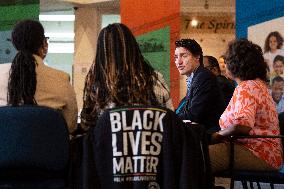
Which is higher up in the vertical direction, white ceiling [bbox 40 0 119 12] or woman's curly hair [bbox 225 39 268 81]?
white ceiling [bbox 40 0 119 12]

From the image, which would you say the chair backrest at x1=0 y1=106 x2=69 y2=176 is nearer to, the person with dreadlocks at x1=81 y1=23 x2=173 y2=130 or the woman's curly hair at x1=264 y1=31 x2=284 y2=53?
the person with dreadlocks at x1=81 y1=23 x2=173 y2=130

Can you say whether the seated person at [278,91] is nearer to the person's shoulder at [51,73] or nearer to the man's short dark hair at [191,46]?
the man's short dark hair at [191,46]

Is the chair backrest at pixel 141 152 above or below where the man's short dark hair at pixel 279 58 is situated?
below

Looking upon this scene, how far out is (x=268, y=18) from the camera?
4.96 metres

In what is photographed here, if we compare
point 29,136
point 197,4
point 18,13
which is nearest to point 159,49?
point 18,13

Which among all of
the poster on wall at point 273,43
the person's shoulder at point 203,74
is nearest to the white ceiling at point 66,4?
the poster on wall at point 273,43

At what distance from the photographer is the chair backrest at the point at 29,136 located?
234 centimetres

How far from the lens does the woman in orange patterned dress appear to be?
3.01m

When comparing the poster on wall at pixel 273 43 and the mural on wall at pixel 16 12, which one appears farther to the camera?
the mural on wall at pixel 16 12

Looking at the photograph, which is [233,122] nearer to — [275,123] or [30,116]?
[275,123]

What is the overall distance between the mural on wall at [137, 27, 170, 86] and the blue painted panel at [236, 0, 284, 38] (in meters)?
1.25

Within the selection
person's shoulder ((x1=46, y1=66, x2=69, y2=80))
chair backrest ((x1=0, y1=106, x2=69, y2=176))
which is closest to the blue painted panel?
person's shoulder ((x1=46, y1=66, x2=69, y2=80))

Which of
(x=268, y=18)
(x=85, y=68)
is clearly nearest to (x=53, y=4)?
(x=85, y=68)

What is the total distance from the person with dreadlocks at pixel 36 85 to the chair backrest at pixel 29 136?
30 cm
